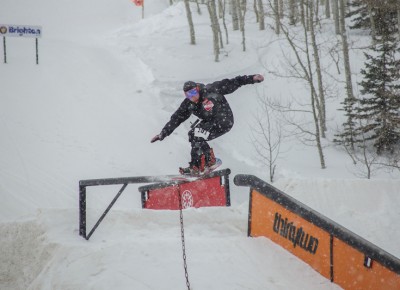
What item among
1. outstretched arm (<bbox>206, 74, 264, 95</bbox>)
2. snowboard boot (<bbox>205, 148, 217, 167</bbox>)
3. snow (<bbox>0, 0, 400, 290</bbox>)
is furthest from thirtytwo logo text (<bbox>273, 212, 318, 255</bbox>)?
outstretched arm (<bbox>206, 74, 264, 95</bbox>)

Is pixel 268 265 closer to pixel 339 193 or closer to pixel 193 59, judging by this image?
pixel 339 193

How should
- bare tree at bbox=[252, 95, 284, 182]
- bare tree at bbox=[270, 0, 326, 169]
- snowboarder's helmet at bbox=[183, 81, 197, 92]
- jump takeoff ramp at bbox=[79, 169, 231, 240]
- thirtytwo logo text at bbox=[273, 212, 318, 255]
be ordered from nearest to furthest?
thirtytwo logo text at bbox=[273, 212, 318, 255] → snowboarder's helmet at bbox=[183, 81, 197, 92] → jump takeoff ramp at bbox=[79, 169, 231, 240] → bare tree at bbox=[270, 0, 326, 169] → bare tree at bbox=[252, 95, 284, 182]

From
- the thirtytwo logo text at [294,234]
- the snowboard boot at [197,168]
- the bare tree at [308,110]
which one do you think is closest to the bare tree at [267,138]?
the bare tree at [308,110]

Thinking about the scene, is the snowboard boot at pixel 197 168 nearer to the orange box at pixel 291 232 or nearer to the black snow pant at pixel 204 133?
the black snow pant at pixel 204 133

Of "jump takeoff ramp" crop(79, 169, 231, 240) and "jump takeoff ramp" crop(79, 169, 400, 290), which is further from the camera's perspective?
"jump takeoff ramp" crop(79, 169, 231, 240)

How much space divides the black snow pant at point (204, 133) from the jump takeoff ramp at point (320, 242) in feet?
6.09

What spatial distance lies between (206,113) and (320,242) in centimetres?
324

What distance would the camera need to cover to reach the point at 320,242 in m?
4.39

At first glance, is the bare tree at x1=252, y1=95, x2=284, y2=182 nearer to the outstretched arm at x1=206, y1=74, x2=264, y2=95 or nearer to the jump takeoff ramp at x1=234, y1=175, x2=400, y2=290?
the outstretched arm at x1=206, y1=74, x2=264, y2=95

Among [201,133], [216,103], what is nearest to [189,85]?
[216,103]

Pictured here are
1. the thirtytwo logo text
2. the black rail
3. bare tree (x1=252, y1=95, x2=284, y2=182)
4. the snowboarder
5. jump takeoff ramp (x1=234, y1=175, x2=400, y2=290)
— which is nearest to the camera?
the black rail

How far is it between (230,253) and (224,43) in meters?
24.8

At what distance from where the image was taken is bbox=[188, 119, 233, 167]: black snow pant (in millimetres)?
6730

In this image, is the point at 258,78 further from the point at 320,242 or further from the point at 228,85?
the point at 320,242
